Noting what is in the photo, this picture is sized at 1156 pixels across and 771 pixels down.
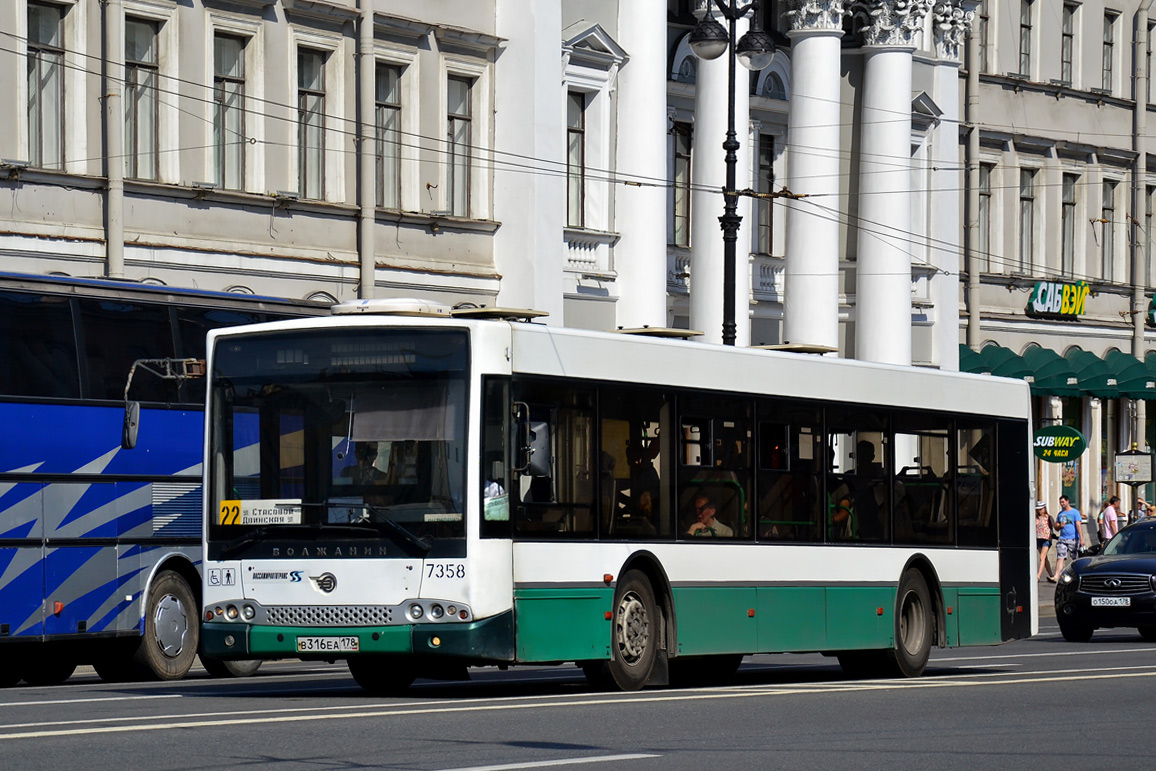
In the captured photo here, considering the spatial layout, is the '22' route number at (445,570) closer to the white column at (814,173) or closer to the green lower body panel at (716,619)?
the green lower body panel at (716,619)

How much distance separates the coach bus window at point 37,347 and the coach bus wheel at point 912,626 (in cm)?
741

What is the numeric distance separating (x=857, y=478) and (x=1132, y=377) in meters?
32.3

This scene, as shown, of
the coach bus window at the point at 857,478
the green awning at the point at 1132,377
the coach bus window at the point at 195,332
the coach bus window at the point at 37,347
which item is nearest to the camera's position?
Result: the coach bus window at the point at 37,347

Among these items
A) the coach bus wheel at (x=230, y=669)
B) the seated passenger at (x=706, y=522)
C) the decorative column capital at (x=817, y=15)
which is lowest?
the coach bus wheel at (x=230, y=669)

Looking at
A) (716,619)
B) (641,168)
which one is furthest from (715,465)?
(641,168)

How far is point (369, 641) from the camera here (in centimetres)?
1555

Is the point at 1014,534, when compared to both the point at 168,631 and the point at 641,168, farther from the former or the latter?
the point at 641,168

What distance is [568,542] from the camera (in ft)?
53.8

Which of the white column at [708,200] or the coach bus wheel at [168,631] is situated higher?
the white column at [708,200]

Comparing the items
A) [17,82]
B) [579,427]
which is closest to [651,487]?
[579,427]

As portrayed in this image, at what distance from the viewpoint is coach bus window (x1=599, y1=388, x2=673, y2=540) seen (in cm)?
1694

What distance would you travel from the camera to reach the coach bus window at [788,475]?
18.6m

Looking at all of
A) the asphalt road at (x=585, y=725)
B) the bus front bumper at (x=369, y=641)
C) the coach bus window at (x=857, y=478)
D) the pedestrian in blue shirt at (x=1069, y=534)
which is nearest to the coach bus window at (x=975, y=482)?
the coach bus window at (x=857, y=478)

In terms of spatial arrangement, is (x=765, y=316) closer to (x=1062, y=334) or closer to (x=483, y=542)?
(x=1062, y=334)
